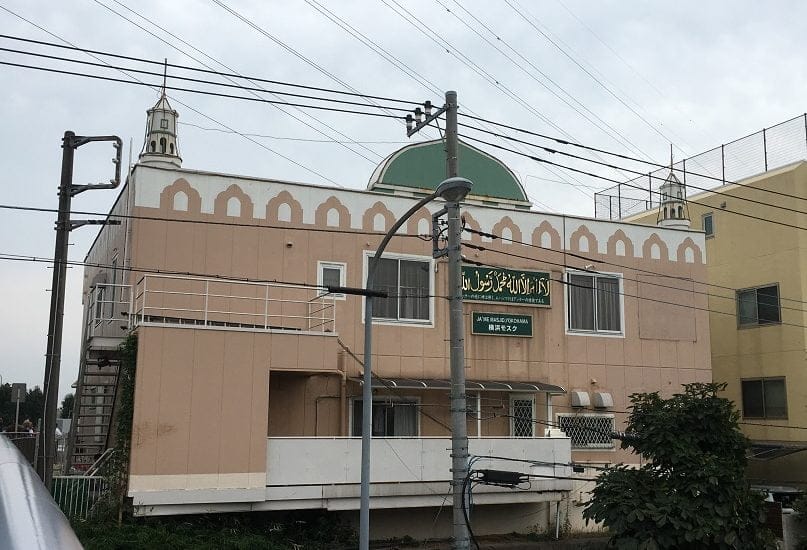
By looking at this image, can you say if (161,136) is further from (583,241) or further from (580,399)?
(580,399)

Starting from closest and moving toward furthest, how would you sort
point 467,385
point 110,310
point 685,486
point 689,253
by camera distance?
1. point 685,486
2. point 110,310
3. point 467,385
4. point 689,253

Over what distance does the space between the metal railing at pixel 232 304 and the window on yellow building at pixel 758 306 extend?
624 inches

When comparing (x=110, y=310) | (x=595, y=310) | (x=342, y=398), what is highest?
(x=595, y=310)

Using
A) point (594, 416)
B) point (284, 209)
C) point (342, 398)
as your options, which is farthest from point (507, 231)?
point (342, 398)

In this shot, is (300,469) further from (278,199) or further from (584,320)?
(584,320)

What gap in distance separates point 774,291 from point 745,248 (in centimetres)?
190

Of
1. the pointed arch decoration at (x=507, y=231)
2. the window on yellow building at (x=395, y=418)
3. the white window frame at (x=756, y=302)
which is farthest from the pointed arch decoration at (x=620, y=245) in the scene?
the window on yellow building at (x=395, y=418)

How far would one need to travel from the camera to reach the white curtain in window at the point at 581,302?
23.5 meters

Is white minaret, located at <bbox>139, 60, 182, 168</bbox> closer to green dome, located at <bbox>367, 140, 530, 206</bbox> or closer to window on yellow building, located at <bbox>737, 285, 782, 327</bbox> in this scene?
green dome, located at <bbox>367, 140, 530, 206</bbox>

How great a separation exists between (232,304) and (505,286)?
7308 mm

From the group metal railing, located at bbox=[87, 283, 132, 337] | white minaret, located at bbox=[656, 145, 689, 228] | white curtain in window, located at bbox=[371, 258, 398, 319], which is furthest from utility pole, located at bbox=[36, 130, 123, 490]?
white minaret, located at bbox=[656, 145, 689, 228]

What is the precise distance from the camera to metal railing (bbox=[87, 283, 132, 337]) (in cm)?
1877

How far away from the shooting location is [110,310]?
2116cm

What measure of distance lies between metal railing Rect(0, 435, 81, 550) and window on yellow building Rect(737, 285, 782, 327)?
28.5m
